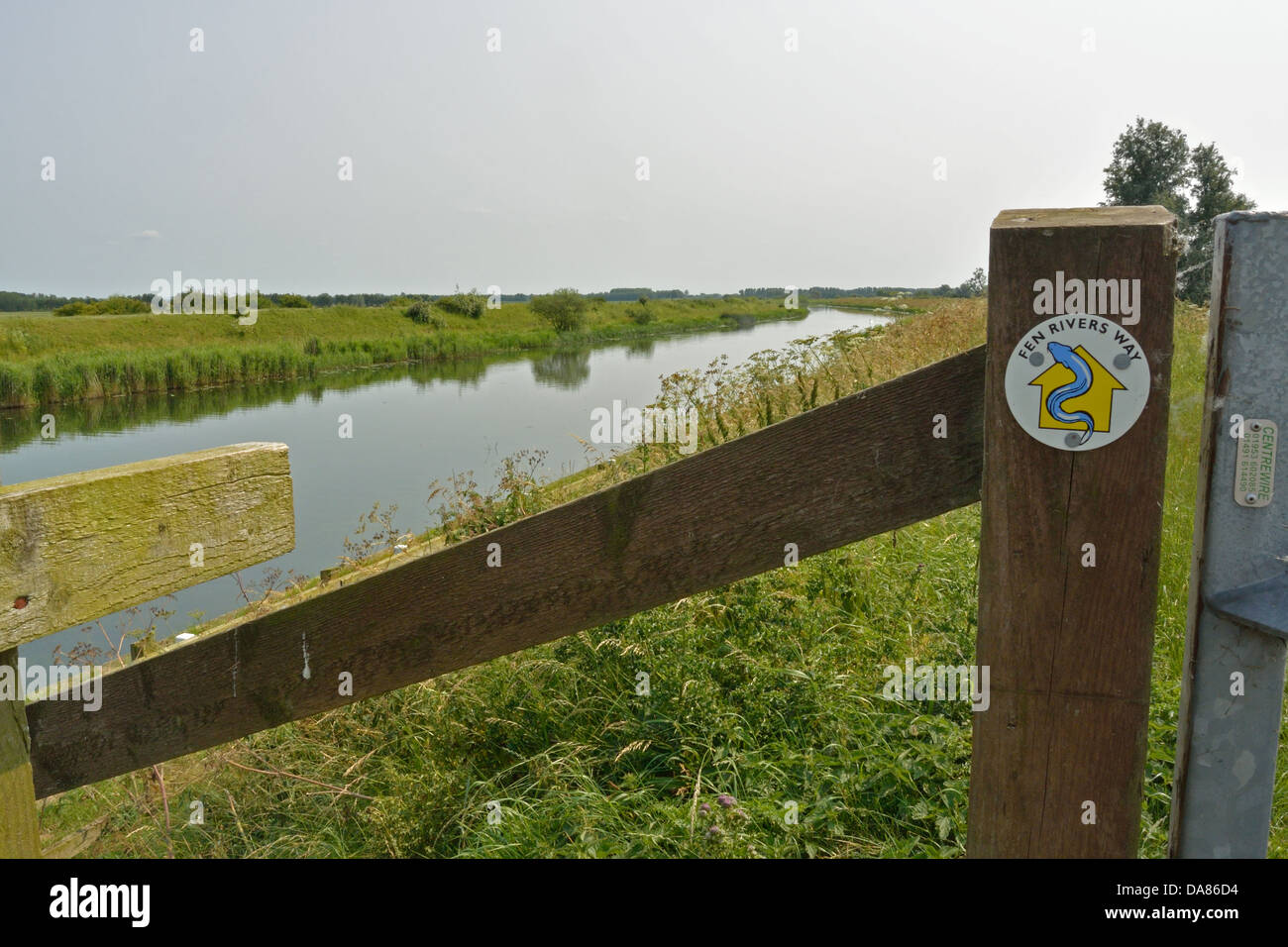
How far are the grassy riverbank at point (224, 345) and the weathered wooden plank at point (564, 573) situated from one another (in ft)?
81.9

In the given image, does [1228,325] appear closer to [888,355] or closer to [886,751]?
[886,751]

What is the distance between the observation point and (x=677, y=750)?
248 centimetres

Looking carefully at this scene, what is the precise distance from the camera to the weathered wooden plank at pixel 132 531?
0.87 meters

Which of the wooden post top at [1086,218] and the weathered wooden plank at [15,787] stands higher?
the wooden post top at [1086,218]

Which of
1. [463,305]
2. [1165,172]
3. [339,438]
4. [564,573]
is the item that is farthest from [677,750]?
[463,305]

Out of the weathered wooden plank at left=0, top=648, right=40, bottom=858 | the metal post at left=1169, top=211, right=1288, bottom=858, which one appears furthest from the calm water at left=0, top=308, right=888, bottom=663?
the metal post at left=1169, top=211, right=1288, bottom=858

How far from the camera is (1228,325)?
0.79 m

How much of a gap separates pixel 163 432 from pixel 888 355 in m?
17.0

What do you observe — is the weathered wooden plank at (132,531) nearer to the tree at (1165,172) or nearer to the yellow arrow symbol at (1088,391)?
the yellow arrow symbol at (1088,391)

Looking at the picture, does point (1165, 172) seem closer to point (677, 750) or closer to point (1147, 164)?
point (1147, 164)

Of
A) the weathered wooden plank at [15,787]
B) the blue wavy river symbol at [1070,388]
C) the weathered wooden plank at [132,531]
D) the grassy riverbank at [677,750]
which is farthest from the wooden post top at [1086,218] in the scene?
the grassy riverbank at [677,750]

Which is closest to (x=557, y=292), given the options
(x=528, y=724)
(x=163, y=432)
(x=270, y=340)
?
(x=270, y=340)

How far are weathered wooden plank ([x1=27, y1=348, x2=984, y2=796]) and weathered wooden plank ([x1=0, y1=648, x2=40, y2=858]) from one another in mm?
294

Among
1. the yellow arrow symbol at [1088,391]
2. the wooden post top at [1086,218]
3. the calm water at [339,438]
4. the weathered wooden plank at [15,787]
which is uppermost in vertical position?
the wooden post top at [1086,218]
